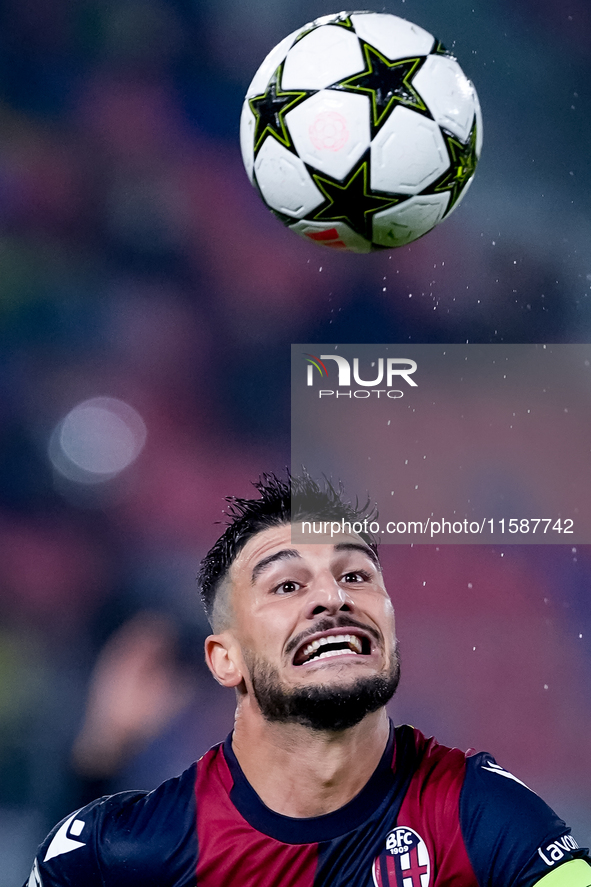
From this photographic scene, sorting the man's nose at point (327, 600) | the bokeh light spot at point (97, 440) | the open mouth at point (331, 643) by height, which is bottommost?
the open mouth at point (331, 643)

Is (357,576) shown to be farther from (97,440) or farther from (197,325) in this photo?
(197,325)

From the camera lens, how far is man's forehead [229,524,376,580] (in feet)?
9.30

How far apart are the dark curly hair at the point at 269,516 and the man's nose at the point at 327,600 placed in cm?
33

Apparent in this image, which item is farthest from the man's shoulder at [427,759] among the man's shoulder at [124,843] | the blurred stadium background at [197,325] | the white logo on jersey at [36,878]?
the blurred stadium background at [197,325]

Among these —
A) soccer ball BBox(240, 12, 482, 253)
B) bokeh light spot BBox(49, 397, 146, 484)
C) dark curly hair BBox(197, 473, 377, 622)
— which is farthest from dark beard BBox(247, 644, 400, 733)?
bokeh light spot BBox(49, 397, 146, 484)

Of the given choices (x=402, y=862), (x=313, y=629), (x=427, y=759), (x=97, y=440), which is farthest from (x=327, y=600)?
(x=97, y=440)

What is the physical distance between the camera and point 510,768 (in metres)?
5.23

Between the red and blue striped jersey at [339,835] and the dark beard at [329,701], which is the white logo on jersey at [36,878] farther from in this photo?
the dark beard at [329,701]

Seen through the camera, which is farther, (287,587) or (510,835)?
(287,587)

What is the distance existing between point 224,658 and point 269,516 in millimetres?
467

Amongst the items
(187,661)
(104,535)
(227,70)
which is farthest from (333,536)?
(227,70)

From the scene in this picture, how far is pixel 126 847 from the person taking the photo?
2.80m

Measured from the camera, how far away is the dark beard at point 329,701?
2.57 meters

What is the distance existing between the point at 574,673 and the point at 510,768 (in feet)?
2.21
